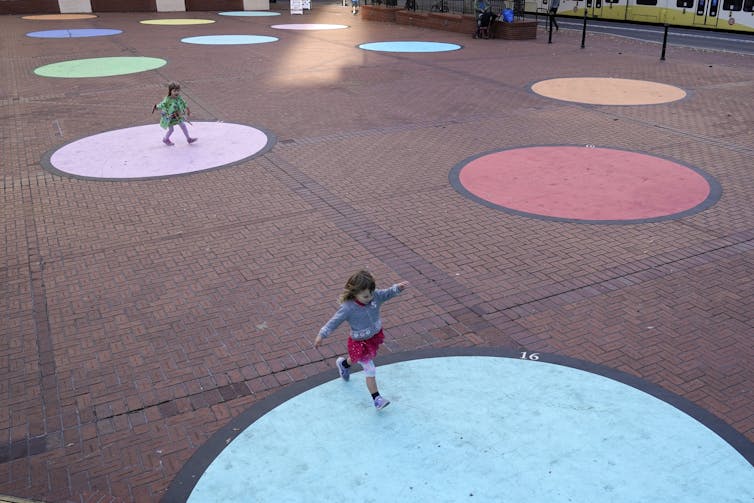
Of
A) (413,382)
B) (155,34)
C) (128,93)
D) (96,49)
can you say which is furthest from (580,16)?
(413,382)

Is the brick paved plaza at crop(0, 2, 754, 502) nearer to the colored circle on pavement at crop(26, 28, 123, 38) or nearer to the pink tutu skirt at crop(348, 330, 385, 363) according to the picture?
the pink tutu skirt at crop(348, 330, 385, 363)

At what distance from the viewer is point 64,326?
21.1 feet

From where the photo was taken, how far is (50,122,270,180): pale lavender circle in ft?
35.8

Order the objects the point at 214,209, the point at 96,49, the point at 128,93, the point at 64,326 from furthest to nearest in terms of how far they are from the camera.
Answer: the point at 96,49 → the point at 128,93 → the point at 214,209 → the point at 64,326

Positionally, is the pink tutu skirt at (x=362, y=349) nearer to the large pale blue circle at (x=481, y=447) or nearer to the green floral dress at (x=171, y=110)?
the large pale blue circle at (x=481, y=447)

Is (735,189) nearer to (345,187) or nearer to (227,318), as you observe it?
(345,187)

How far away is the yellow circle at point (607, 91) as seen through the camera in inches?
615

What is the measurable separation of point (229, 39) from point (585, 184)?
830 inches

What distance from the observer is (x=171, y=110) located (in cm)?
1150

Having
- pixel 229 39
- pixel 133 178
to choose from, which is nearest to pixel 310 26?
pixel 229 39

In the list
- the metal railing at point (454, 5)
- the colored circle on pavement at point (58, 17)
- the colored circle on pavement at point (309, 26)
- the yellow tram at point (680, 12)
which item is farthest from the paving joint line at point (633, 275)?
the colored circle on pavement at point (58, 17)

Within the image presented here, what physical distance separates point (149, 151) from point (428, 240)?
6.30 m

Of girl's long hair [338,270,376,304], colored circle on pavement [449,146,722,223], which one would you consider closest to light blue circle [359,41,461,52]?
colored circle on pavement [449,146,722,223]

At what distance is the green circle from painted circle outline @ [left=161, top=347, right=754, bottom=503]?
16744 mm
